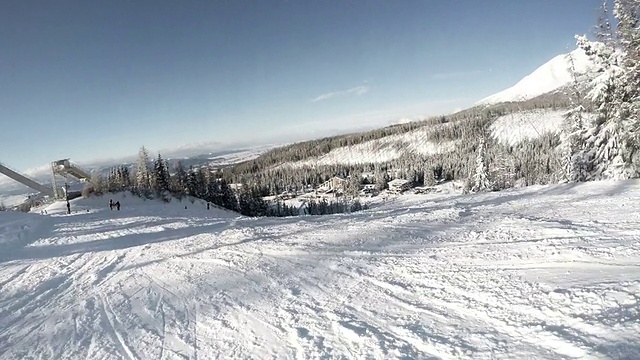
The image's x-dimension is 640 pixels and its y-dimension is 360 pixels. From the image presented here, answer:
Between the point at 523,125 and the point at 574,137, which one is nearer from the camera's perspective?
the point at 574,137

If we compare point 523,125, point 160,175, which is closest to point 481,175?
point 160,175

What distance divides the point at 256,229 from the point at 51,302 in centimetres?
673

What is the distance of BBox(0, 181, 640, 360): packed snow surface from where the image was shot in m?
4.38

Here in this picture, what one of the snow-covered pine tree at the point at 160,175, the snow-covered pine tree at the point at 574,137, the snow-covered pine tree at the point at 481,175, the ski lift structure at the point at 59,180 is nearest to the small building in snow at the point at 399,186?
the snow-covered pine tree at the point at 481,175

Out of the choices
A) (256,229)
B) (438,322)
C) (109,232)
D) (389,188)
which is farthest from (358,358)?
(389,188)

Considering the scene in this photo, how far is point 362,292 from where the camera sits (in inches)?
245

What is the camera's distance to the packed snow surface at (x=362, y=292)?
14.4 feet

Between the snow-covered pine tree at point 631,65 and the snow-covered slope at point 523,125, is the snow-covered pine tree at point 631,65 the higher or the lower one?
the higher one

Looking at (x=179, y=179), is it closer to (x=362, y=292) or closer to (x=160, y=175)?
(x=160, y=175)

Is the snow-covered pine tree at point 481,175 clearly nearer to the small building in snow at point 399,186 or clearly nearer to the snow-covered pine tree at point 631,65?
the snow-covered pine tree at point 631,65

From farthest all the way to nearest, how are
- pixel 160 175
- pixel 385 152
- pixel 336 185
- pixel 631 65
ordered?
1. pixel 385 152
2. pixel 336 185
3. pixel 160 175
4. pixel 631 65

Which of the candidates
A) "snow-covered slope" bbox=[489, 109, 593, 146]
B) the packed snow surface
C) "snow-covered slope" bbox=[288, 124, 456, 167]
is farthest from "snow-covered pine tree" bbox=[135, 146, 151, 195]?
"snow-covered slope" bbox=[489, 109, 593, 146]

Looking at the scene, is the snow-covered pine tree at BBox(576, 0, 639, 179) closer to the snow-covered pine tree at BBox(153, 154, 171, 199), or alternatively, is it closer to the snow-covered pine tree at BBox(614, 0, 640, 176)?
the snow-covered pine tree at BBox(614, 0, 640, 176)

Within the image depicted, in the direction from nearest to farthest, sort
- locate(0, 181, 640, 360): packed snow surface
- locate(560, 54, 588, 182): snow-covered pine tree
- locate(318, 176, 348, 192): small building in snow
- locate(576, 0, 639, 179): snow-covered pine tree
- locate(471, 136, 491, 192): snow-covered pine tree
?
1. locate(0, 181, 640, 360): packed snow surface
2. locate(576, 0, 639, 179): snow-covered pine tree
3. locate(560, 54, 588, 182): snow-covered pine tree
4. locate(471, 136, 491, 192): snow-covered pine tree
5. locate(318, 176, 348, 192): small building in snow
